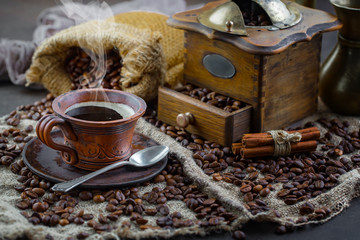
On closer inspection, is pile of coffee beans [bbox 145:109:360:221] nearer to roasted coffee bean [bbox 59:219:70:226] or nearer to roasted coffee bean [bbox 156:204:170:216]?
roasted coffee bean [bbox 156:204:170:216]

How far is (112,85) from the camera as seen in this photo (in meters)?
2.28

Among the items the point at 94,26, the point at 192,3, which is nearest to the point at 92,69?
the point at 94,26

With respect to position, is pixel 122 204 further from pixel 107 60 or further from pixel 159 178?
pixel 107 60

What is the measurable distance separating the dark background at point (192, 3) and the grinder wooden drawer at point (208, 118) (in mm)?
507

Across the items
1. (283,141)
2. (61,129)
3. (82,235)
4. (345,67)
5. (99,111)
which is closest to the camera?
(82,235)

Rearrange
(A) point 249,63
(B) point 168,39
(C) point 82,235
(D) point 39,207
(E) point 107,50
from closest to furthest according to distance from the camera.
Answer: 1. (C) point 82,235
2. (D) point 39,207
3. (A) point 249,63
4. (E) point 107,50
5. (B) point 168,39

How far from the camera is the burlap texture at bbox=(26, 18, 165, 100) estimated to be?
2.21 metres

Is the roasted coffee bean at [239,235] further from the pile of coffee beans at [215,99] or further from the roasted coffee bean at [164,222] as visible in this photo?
the pile of coffee beans at [215,99]

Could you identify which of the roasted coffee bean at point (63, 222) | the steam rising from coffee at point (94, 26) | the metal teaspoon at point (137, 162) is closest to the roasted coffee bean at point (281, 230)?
the metal teaspoon at point (137, 162)

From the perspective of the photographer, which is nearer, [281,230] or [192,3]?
[281,230]

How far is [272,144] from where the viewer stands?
72.1 inches

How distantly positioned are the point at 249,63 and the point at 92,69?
81 cm

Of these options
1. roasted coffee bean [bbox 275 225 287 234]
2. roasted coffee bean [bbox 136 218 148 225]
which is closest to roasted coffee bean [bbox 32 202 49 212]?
roasted coffee bean [bbox 136 218 148 225]

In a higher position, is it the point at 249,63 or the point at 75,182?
the point at 249,63
